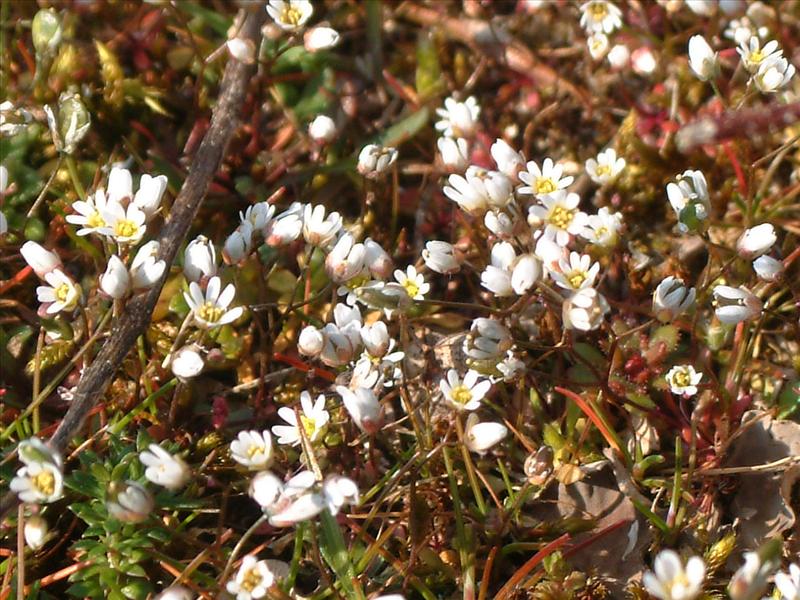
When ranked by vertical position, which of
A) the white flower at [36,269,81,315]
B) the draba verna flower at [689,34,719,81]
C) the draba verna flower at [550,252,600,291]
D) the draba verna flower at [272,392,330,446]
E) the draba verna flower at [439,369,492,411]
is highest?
the draba verna flower at [689,34,719,81]

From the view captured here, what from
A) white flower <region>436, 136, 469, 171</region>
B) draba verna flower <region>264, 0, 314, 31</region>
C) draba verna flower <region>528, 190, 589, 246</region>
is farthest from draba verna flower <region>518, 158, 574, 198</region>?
draba verna flower <region>264, 0, 314, 31</region>

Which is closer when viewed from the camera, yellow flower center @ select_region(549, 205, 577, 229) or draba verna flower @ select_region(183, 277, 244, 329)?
draba verna flower @ select_region(183, 277, 244, 329)

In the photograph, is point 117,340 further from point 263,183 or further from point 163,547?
point 263,183

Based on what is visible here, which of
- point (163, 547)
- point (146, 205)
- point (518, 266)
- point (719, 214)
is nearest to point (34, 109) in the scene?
point (146, 205)

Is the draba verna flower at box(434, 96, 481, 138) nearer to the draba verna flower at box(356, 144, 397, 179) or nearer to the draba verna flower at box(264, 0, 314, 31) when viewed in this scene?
the draba verna flower at box(356, 144, 397, 179)

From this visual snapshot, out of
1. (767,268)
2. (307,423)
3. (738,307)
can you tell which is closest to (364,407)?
(307,423)

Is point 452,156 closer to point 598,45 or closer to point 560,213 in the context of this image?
point 560,213

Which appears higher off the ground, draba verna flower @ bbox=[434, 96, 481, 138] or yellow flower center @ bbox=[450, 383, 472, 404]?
draba verna flower @ bbox=[434, 96, 481, 138]

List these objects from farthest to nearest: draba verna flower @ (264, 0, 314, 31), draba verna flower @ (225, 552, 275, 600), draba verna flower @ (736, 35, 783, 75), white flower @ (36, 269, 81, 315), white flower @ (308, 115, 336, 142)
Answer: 1. white flower @ (308, 115, 336, 142)
2. draba verna flower @ (264, 0, 314, 31)
3. draba verna flower @ (736, 35, 783, 75)
4. white flower @ (36, 269, 81, 315)
5. draba verna flower @ (225, 552, 275, 600)
